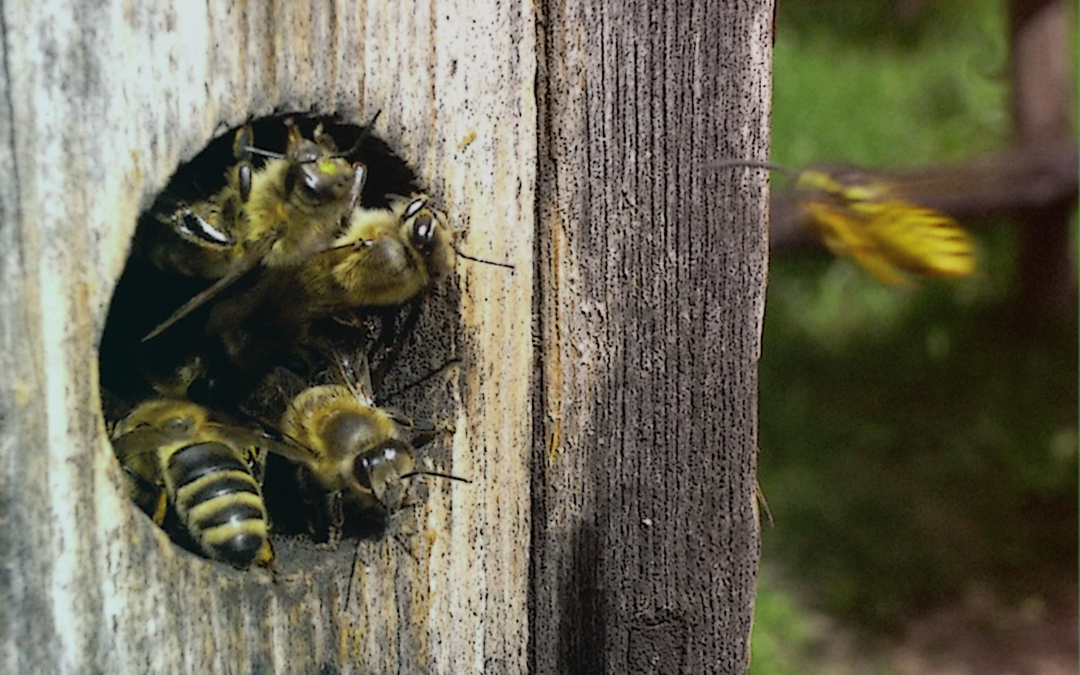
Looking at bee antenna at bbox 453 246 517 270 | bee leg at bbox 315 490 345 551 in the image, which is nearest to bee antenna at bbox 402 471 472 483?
bee leg at bbox 315 490 345 551

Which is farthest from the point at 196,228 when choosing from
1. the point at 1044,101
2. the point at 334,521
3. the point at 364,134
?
the point at 1044,101

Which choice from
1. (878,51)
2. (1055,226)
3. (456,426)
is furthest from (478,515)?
(878,51)

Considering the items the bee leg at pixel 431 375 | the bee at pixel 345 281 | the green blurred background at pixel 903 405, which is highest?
the bee at pixel 345 281

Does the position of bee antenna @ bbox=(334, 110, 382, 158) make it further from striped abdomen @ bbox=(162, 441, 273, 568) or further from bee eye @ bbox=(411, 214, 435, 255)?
striped abdomen @ bbox=(162, 441, 273, 568)

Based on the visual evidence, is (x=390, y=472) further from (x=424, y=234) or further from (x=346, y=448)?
(x=424, y=234)

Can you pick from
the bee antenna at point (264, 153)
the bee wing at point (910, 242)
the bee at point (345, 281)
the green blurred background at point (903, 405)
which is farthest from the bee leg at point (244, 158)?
the green blurred background at point (903, 405)

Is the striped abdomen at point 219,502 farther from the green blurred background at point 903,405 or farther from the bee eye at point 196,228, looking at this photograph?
the green blurred background at point 903,405
